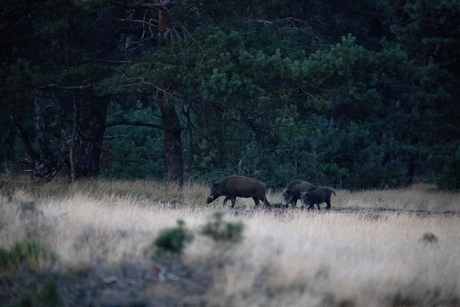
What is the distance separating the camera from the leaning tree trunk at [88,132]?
22.1 m

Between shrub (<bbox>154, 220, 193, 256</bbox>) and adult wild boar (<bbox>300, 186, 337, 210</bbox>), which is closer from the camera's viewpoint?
A: shrub (<bbox>154, 220, 193, 256</bbox>)

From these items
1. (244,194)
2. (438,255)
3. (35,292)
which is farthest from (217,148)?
(35,292)

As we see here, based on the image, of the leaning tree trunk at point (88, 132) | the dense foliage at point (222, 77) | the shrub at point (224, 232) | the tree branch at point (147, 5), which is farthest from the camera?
the leaning tree trunk at point (88, 132)

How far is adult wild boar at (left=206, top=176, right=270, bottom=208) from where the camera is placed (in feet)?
66.0

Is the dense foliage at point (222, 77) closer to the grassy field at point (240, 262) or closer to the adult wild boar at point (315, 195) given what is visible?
the adult wild boar at point (315, 195)

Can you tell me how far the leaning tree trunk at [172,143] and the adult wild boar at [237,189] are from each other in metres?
2.83

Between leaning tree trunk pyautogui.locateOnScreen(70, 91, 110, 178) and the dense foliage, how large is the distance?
0.05 m

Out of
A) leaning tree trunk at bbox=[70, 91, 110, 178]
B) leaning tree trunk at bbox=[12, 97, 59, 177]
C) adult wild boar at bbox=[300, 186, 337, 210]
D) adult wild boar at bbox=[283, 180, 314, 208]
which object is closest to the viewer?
adult wild boar at bbox=[300, 186, 337, 210]

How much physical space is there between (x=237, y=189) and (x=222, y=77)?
3854 millimetres

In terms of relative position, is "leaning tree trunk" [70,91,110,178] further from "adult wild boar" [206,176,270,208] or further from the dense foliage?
"adult wild boar" [206,176,270,208]

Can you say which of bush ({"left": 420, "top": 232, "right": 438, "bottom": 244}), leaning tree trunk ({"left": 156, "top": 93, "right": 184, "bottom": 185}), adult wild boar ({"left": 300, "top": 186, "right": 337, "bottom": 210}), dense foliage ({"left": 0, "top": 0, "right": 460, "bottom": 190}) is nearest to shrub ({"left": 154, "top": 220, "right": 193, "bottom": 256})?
bush ({"left": 420, "top": 232, "right": 438, "bottom": 244})

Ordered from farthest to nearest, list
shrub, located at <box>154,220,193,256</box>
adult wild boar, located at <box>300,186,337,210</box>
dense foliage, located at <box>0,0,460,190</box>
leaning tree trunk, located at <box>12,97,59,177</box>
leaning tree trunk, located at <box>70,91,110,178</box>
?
leaning tree trunk, located at <box>70,91,110,178</box> → leaning tree trunk, located at <box>12,97,59,177</box> → adult wild boar, located at <box>300,186,337,210</box> → dense foliage, located at <box>0,0,460,190</box> → shrub, located at <box>154,220,193,256</box>

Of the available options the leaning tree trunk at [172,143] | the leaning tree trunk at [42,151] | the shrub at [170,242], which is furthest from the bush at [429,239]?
the leaning tree trunk at [42,151]

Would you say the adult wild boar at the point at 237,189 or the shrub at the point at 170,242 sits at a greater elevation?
the shrub at the point at 170,242
